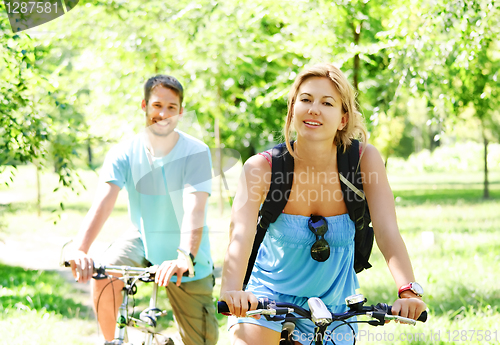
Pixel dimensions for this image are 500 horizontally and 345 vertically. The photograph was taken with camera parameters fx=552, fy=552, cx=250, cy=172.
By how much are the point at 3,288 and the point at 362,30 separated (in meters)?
Answer: 5.94

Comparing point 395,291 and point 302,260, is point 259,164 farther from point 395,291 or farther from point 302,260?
point 395,291

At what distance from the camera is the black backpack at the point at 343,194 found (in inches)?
100

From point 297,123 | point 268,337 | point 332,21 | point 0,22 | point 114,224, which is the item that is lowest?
point 114,224

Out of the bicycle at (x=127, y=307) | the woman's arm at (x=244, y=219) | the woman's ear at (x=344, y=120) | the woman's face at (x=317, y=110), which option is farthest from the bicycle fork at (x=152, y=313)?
the woman's ear at (x=344, y=120)

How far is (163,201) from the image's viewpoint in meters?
3.66

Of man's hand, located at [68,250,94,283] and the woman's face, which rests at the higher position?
the woman's face

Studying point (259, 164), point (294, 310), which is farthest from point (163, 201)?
point (294, 310)

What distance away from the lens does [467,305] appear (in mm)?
5594

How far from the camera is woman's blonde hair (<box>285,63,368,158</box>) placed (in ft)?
8.44

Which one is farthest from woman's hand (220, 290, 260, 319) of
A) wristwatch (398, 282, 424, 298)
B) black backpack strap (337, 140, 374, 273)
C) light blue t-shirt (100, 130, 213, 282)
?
light blue t-shirt (100, 130, 213, 282)

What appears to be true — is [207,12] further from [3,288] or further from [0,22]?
[3,288]

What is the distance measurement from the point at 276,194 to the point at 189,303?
1.52 meters

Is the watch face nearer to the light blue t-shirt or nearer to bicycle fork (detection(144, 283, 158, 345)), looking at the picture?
bicycle fork (detection(144, 283, 158, 345))

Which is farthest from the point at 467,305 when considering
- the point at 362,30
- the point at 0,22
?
the point at 0,22
